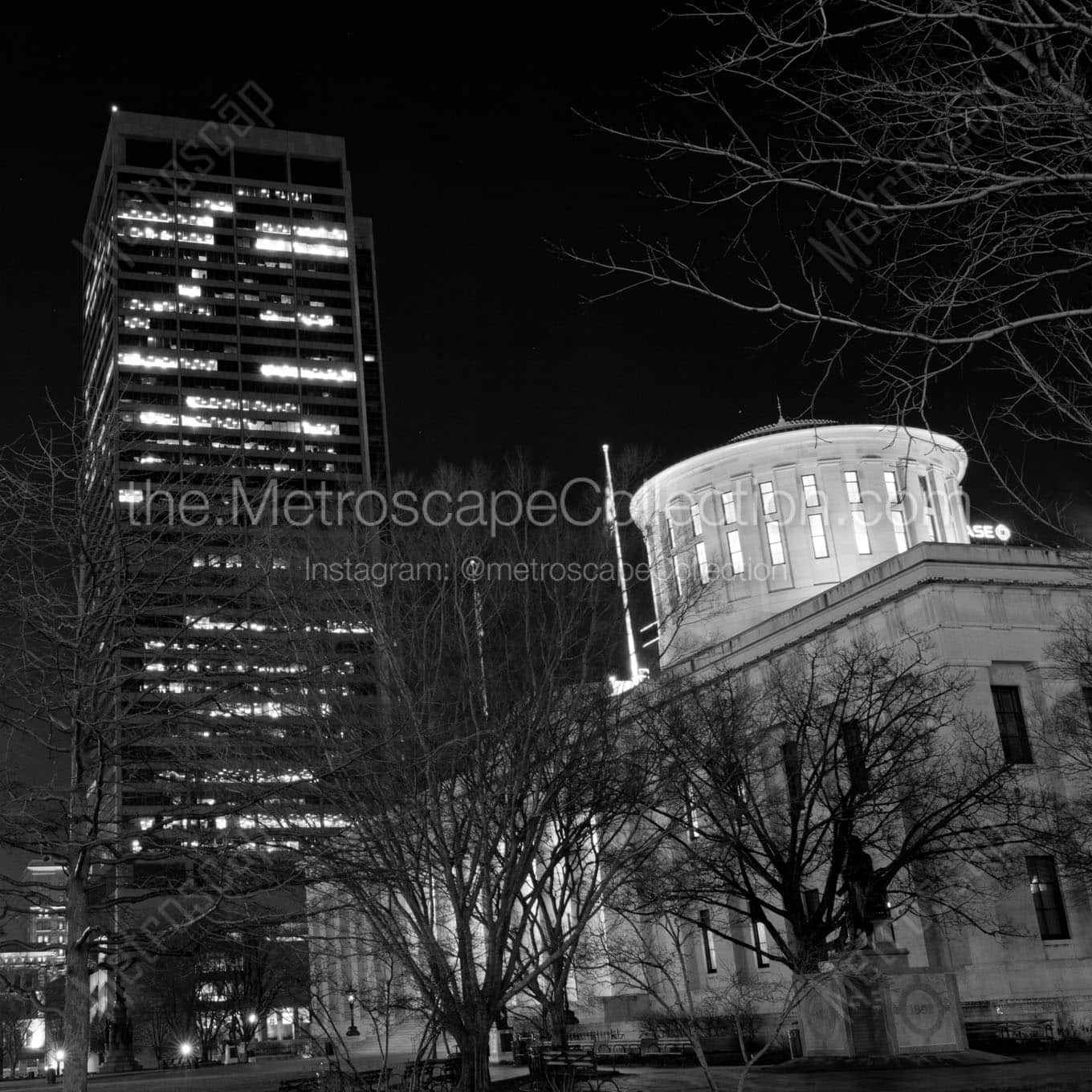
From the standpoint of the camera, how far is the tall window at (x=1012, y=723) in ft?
160

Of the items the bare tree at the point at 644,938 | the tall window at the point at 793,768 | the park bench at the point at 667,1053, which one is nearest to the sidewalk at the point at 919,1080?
the bare tree at the point at 644,938

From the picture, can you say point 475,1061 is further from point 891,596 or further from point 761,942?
point 761,942

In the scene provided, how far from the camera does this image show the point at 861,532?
239 feet

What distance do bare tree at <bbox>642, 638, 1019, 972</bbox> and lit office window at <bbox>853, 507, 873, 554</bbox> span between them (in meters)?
25.8

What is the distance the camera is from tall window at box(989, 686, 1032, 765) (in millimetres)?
48656

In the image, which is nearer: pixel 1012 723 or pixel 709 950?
pixel 1012 723

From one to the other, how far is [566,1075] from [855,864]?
13211mm

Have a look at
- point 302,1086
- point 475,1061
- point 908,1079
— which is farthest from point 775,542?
point 475,1061

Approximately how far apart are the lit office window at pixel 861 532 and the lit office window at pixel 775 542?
4.26 meters

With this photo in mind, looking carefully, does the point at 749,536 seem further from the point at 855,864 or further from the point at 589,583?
the point at 589,583

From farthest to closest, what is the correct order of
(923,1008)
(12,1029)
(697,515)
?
(12,1029) < (697,515) < (923,1008)

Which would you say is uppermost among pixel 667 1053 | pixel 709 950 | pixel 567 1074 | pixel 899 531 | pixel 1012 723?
pixel 899 531

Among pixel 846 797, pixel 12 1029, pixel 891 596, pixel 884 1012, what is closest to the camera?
pixel 884 1012

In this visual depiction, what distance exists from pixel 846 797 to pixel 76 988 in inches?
1095
